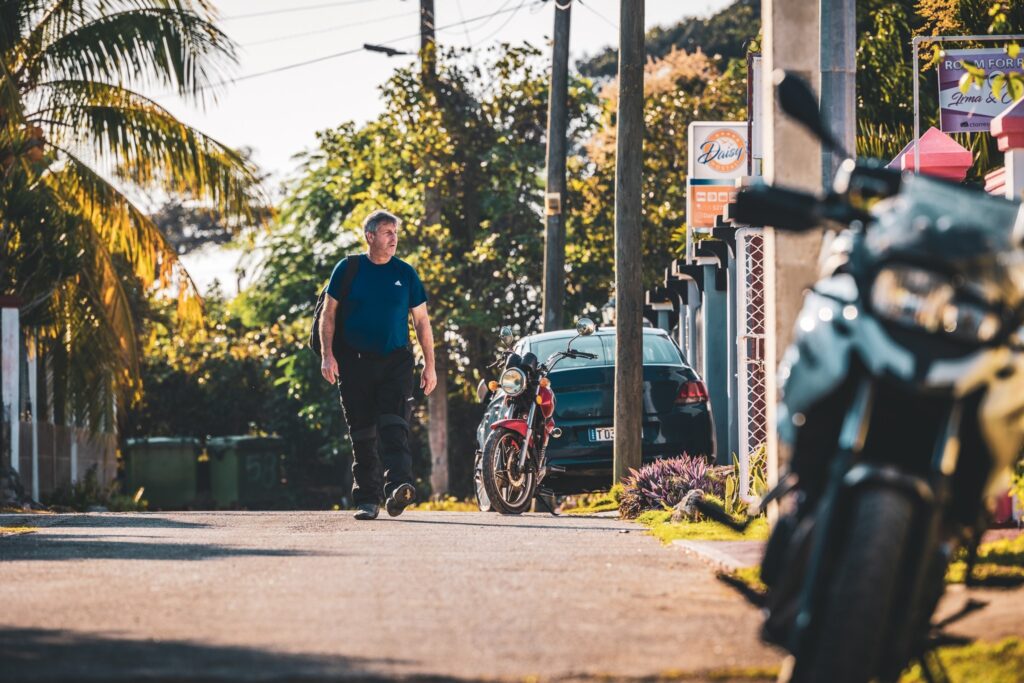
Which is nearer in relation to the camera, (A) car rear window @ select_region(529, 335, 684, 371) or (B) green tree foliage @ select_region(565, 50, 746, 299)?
(A) car rear window @ select_region(529, 335, 684, 371)

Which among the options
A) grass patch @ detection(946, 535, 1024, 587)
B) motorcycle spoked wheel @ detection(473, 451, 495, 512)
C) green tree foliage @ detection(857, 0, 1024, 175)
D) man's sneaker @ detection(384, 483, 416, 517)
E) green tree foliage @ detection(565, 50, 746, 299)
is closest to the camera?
grass patch @ detection(946, 535, 1024, 587)

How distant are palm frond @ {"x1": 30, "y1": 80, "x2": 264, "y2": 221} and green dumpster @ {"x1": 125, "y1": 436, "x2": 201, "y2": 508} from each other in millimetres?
16403

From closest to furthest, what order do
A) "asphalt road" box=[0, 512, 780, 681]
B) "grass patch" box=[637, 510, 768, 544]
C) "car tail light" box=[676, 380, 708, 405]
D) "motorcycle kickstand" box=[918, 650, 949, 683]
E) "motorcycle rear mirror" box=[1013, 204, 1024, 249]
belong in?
"motorcycle rear mirror" box=[1013, 204, 1024, 249] < "motorcycle kickstand" box=[918, 650, 949, 683] < "asphalt road" box=[0, 512, 780, 681] < "grass patch" box=[637, 510, 768, 544] < "car tail light" box=[676, 380, 708, 405]

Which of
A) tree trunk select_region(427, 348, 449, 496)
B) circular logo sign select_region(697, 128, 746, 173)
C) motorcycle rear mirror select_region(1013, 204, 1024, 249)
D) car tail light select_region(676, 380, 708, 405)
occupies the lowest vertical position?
tree trunk select_region(427, 348, 449, 496)

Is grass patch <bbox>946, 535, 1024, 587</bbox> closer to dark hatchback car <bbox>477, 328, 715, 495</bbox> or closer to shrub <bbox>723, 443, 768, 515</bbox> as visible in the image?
shrub <bbox>723, 443, 768, 515</bbox>

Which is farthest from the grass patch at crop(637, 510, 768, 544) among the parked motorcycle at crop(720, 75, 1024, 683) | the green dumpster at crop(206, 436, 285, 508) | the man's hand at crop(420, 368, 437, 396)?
the green dumpster at crop(206, 436, 285, 508)

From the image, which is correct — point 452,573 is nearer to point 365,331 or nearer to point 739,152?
point 365,331

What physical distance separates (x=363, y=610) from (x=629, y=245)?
10203mm

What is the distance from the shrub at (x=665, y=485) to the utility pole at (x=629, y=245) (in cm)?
204

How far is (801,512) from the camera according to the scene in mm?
4379

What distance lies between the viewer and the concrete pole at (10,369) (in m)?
18.9

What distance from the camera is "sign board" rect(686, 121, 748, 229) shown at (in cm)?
2012

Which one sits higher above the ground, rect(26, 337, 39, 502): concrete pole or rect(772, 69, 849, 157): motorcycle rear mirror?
rect(772, 69, 849, 157): motorcycle rear mirror

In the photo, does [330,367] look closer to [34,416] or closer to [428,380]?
[428,380]
